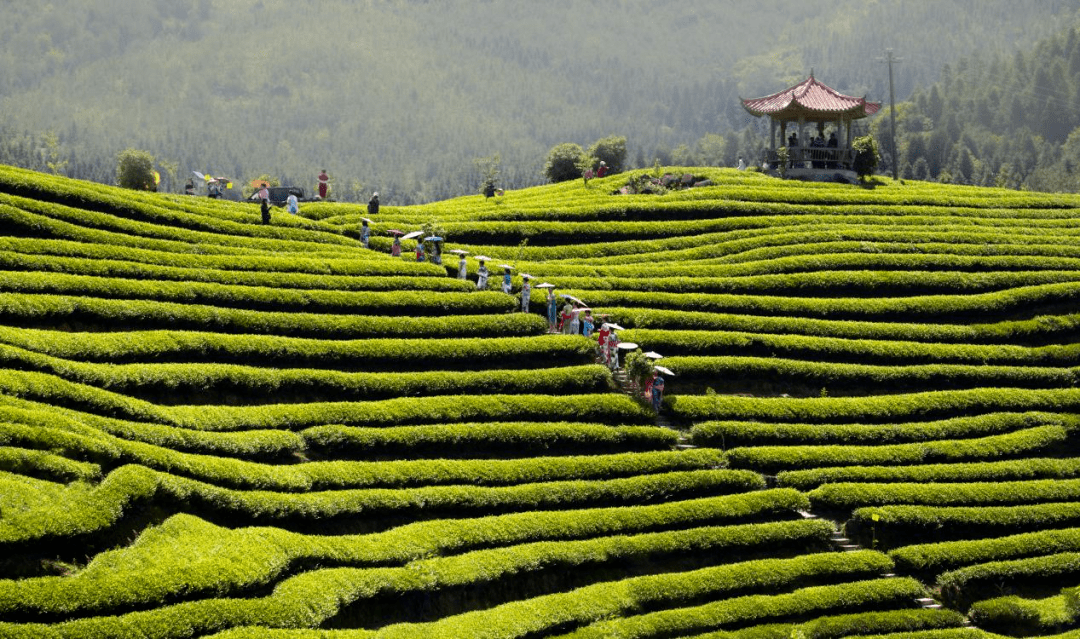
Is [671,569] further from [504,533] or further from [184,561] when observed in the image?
[184,561]

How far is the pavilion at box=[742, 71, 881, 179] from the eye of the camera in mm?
69875

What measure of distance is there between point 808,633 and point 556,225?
1094 inches

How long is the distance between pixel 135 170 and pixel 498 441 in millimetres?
26323

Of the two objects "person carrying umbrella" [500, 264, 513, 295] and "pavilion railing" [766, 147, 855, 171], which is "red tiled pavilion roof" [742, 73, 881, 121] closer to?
"pavilion railing" [766, 147, 855, 171]

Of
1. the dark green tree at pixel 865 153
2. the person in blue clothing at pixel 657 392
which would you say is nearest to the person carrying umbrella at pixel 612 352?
the person in blue clothing at pixel 657 392

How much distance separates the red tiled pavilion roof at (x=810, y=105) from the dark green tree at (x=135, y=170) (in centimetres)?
3173

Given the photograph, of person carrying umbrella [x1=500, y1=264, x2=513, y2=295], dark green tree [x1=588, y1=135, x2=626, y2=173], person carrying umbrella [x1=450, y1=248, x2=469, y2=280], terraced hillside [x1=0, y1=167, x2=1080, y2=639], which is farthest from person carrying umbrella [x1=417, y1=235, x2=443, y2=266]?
dark green tree [x1=588, y1=135, x2=626, y2=173]

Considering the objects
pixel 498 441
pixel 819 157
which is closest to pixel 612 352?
pixel 498 441

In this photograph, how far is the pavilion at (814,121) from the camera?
6988 cm

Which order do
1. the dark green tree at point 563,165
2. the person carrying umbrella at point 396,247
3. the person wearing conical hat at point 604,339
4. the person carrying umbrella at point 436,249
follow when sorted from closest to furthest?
1. the person wearing conical hat at point 604,339
2. the person carrying umbrella at point 436,249
3. the person carrying umbrella at point 396,247
4. the dark green tree at point 563,165

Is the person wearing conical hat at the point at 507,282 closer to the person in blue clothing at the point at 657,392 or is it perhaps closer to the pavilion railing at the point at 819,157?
the person in blue clothing at the point at 657,392

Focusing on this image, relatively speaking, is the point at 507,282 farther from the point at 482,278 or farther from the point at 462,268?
the point at 462,268

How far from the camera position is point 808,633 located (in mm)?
30125

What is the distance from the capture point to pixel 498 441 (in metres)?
34.7
